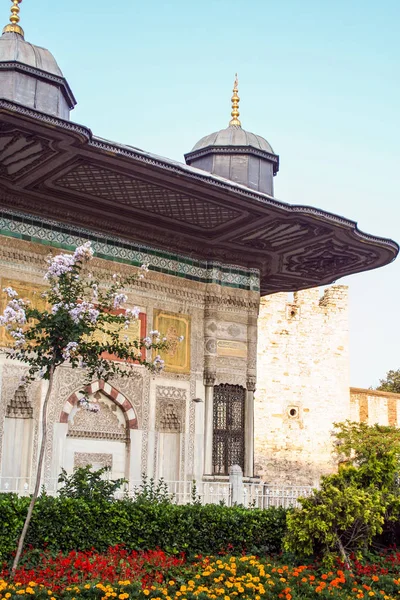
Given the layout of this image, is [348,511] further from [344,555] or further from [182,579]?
[182,579]

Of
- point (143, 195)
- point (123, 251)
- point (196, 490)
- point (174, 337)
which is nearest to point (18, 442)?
point (196, 490)

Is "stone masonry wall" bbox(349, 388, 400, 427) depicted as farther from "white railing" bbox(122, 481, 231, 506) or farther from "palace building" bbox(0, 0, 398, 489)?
"white railing" bbox(122, 481, 231, 506)

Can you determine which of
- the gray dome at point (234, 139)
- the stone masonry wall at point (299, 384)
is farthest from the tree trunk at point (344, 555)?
the stone masonry wall at point (299, 384)

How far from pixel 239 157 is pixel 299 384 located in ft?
33.5

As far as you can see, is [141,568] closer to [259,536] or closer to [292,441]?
[259,536]

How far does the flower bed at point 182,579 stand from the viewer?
229 inches

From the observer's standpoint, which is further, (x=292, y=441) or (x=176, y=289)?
(x=292, y=441)

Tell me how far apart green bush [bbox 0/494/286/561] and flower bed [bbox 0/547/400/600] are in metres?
0.20

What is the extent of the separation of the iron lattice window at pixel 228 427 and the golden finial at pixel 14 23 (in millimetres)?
5741

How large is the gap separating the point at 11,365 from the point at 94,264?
181cm

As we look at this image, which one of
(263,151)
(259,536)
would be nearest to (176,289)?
(263,151)

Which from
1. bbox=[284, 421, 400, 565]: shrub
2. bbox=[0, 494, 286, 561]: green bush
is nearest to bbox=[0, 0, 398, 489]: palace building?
bbox=[0, 494, 286, 561]: green bush

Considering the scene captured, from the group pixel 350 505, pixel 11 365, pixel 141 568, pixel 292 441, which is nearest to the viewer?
pixel 141 568

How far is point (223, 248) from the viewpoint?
12016mm
